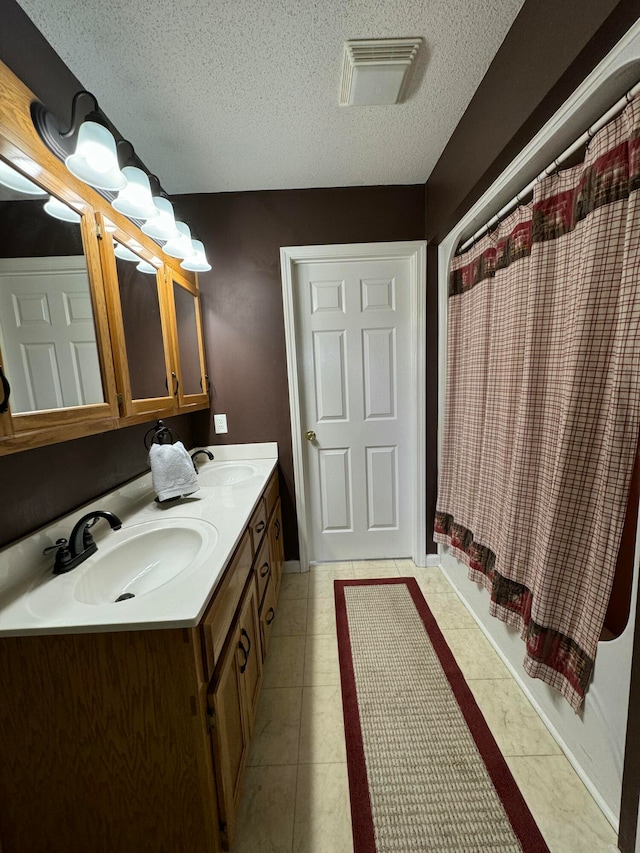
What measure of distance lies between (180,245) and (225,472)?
121cm

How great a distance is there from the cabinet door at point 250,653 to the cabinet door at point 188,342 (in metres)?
0.98

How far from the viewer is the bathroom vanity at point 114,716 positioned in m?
0.71

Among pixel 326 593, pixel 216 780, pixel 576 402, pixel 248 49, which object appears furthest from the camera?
pixel 326 593

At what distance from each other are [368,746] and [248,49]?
2.45m

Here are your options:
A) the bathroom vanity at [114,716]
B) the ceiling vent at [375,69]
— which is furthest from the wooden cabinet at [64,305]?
the ceiling vent at [375,69]

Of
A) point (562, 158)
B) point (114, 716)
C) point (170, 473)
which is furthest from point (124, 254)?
point (562, 158)

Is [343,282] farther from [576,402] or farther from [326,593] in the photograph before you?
[326,593]

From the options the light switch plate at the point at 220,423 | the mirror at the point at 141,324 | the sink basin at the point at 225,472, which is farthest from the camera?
the light switch plate at the point at 220,423

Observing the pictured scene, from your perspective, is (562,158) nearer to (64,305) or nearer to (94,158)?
(94,158)

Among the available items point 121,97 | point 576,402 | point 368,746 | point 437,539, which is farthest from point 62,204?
point 437,539

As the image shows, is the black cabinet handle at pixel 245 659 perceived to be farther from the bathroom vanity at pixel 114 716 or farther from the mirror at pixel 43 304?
the mirror at pixel 43 304

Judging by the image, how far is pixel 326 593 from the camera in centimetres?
197

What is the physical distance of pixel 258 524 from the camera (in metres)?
1.44

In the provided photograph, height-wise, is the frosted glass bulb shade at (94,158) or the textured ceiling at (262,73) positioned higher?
the textured ceiling at (262,73)
